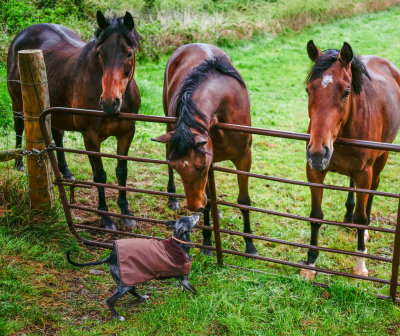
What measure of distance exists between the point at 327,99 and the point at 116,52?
2059 millimetres

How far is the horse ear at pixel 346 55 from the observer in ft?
10.1

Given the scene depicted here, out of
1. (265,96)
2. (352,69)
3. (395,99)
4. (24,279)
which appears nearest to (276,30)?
(265,96)

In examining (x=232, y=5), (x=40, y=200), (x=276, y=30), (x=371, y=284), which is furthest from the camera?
(x=232, y=5)

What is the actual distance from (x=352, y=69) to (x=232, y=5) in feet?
47.6

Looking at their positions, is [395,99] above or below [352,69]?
below

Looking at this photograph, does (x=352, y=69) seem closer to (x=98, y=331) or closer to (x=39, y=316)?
(x=98, y=331)

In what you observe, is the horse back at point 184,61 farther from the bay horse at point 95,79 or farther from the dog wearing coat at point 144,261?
Result: the dog wearing coat at point 144,261

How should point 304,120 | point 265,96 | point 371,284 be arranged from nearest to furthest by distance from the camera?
1. point 371,284
2. point 304,120
3. point 265,96

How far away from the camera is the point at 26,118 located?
3.78 metres

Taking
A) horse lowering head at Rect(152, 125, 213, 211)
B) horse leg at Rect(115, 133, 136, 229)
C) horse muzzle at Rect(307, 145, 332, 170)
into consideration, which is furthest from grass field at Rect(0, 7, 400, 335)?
horse muzzle at Rect(307, 145, 332, 170)

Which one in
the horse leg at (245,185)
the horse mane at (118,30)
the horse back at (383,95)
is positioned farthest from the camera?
the horse leg at (245,185)

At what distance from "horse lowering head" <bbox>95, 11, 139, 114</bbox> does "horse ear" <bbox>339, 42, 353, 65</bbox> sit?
6.49 ft

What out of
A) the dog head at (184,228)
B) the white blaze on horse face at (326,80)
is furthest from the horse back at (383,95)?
the dog head at (184,228)

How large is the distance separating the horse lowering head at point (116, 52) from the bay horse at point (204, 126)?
1.92ft
